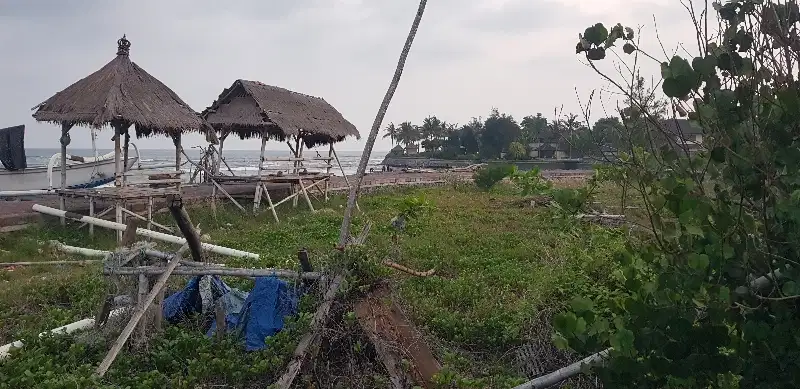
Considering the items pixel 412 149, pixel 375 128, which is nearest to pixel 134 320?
pixel 375 128

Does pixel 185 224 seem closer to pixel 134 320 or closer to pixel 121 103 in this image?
pixel 134 320

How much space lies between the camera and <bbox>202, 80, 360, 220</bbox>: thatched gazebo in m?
14.5

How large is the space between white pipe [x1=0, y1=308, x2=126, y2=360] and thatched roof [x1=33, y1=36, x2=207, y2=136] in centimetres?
589

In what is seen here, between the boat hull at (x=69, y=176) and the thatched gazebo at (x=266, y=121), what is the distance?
304 cm

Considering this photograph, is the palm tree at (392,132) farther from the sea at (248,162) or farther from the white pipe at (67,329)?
the white pipe at (67,329)

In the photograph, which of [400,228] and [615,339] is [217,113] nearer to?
[400,228]

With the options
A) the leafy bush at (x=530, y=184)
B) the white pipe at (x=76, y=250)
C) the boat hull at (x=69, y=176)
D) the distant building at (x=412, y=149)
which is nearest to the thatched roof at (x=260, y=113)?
the boat hull at (x=69, y=176)

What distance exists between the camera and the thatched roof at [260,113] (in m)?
14.5

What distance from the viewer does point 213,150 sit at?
17000mm

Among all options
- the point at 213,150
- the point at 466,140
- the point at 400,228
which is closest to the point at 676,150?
the point at 400,228

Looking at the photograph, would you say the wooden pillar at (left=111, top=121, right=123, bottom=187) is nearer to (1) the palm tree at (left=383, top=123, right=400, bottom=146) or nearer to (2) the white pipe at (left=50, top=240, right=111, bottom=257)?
(2) the white pipe at (left=50, top=240, right=111, bottom=257)

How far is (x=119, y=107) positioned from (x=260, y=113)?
396cm

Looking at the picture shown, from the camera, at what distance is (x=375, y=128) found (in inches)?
203

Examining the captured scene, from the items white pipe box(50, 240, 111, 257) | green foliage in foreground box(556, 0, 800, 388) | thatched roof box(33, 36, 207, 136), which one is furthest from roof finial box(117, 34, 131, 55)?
green foliage in foreground box(556, 0, 800, 388)
